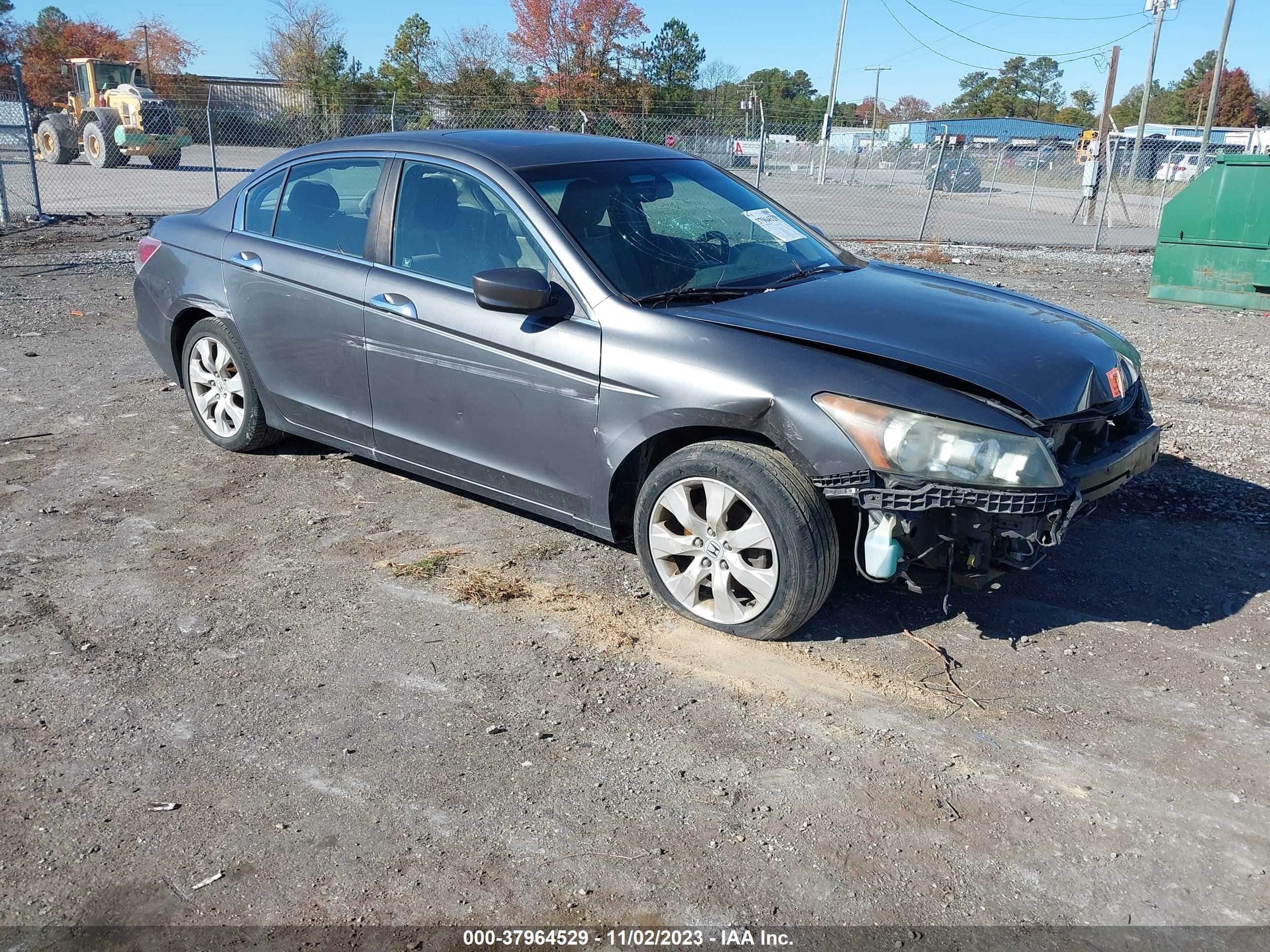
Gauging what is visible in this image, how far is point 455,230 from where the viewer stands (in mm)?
4379

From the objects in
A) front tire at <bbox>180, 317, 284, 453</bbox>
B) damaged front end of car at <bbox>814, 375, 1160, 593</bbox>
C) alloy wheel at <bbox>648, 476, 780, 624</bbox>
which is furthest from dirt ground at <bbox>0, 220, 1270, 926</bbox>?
damaged front end of car at <bbox>814, 375, 1160, 593</bbox>

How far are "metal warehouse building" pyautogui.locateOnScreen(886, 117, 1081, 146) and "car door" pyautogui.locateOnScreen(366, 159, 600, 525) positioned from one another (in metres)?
56.7

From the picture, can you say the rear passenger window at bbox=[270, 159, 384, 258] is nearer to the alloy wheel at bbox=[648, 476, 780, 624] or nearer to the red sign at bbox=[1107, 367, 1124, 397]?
the alloy wheel at bbox=[648, 476, 780, 624]

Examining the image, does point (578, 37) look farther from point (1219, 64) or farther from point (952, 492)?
point (952, 492)

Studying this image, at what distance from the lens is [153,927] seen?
2424 millimetres

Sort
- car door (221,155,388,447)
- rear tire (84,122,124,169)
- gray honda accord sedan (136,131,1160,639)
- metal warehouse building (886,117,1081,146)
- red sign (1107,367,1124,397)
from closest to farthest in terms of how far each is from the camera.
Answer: gray honda accord sedan (136,131,1160,639) < red sign (1107,367,1124,397) < car door (221,155,388,447) < rear tire (84,122,124,169) < metal warehouse building (886,117,1081,146)

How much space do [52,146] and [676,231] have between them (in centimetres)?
2852

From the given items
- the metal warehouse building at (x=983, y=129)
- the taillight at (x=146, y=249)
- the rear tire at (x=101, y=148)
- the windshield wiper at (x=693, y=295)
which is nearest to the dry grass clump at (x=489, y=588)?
the windshield wiper at (x=693, y=295)

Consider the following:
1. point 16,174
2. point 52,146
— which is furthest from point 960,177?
point 52,146

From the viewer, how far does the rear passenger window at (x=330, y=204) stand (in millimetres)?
4680

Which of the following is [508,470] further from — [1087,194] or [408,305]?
[1087,194]

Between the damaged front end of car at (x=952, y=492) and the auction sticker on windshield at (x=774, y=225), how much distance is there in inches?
61.1

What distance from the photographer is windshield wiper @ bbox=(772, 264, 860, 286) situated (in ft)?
14.1

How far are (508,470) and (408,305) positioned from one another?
0.83 meters
